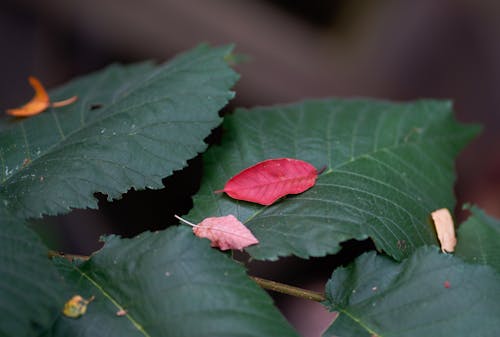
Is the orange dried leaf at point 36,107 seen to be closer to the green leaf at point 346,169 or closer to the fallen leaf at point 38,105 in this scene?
the fallen leaf at point 38,105

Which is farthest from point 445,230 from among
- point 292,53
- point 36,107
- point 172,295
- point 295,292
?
point 292,53

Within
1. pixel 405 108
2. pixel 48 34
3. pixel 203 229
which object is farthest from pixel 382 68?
pixel 203 229

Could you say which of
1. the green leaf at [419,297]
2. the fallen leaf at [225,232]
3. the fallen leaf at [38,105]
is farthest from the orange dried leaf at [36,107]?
the green leaf at [419,297]

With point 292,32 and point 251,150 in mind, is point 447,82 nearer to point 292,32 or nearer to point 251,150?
point 292,32

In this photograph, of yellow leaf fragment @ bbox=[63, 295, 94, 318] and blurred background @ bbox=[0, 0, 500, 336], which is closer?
yellow leaf fragment @ bbox=[63, 295, 94, 318]

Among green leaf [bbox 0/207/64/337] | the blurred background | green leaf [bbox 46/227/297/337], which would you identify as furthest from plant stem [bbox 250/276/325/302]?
the blurred background

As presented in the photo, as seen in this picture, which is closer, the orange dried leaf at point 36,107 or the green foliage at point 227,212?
the green foliage at point 227,212

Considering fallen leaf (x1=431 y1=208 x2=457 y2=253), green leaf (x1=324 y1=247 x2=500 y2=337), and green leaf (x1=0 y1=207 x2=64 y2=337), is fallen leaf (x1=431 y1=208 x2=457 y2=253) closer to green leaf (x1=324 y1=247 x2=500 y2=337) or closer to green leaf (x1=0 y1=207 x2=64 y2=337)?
green leaf (x1=324 y1=247 x2=500 y2=337)
